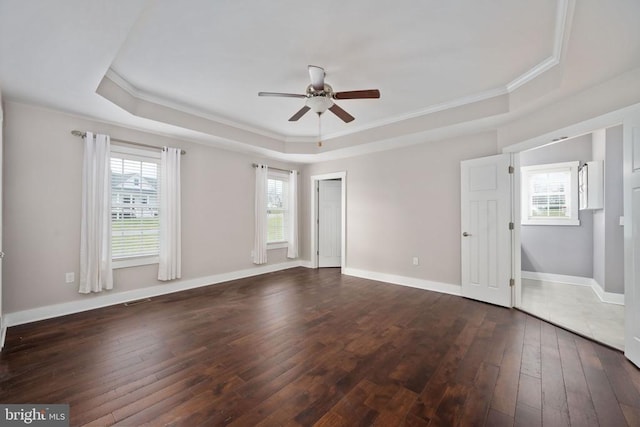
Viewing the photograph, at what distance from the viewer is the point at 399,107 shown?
12.6 ft

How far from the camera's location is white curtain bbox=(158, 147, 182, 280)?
4113 millimetres

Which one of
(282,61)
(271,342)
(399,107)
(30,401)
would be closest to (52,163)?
(30,401)

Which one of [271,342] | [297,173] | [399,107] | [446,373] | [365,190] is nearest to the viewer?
[446,373]

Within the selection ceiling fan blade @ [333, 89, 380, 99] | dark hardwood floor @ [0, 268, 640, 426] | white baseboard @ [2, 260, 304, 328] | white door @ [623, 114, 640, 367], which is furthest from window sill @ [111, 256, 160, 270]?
white door @ [623, 114, 640, 367]

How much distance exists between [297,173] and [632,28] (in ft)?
17.0

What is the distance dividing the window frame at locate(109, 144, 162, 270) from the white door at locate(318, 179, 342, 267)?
334 cm

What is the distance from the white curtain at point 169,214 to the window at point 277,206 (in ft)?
6.42

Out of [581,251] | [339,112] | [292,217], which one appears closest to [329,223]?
[292,217]

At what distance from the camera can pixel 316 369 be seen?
2135mm

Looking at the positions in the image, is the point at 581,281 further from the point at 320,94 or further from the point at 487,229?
the point at 320,94

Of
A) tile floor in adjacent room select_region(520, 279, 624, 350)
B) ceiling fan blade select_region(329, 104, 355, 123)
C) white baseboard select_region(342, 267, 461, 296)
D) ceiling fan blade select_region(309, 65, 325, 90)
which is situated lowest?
tile floor in adjacent room select_region(520, 279, 624, 350)

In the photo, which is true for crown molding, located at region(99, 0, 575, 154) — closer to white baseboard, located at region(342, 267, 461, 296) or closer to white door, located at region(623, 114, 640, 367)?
white door, located at region(623, 114, 640, 367)

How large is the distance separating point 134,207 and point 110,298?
4.23 feet

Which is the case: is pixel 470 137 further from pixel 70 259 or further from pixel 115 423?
pixel 70 259
